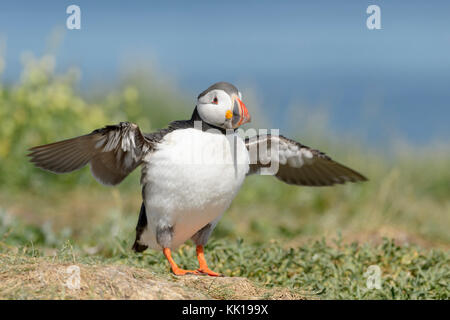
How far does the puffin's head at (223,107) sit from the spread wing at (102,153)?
54 centimetres

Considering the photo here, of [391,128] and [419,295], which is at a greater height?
[391,128]

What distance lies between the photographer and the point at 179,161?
16.4 feet

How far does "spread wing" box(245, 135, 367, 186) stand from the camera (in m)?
5.87

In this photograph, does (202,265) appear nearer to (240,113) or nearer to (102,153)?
(102,153)

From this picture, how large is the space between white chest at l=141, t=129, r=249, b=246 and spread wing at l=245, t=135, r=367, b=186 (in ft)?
1.92

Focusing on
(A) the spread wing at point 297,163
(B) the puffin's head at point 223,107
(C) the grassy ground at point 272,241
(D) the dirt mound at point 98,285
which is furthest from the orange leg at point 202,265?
(B) the puffin's head at point 223,107

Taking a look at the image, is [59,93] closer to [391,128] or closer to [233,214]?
[233,214]

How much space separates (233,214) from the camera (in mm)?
10000

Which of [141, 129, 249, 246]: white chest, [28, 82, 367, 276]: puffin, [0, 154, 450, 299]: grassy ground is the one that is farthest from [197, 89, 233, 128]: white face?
[0, 154, 450, 299]: grassy ground

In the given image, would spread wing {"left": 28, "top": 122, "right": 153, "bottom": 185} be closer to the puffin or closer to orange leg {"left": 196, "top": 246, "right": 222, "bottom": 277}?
the puffin

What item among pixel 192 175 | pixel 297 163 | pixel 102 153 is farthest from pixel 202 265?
pixel 297 163

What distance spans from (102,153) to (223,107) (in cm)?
117

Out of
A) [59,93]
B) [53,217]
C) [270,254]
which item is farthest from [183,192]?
[59,93]
